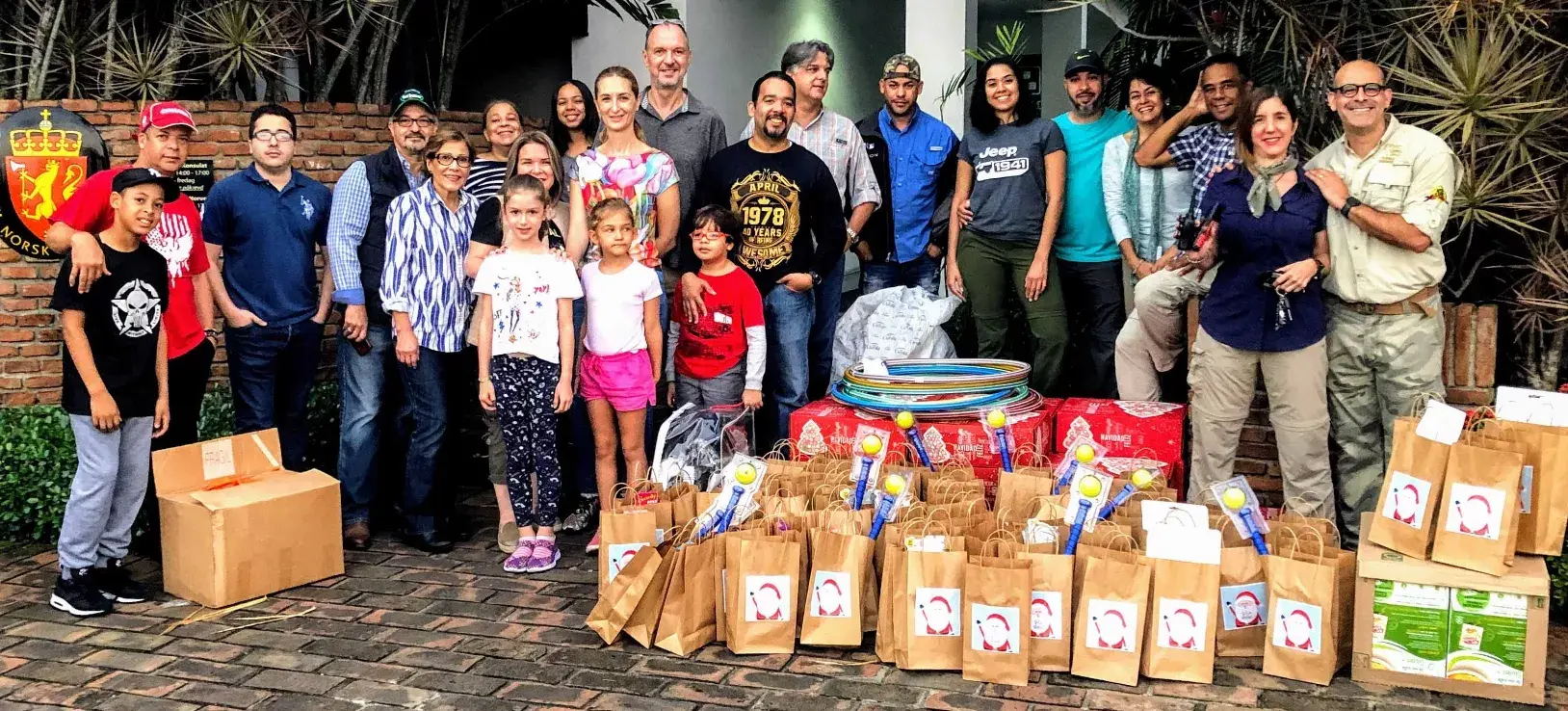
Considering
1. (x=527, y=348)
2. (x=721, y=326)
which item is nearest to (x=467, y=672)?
(x=527, y=348)

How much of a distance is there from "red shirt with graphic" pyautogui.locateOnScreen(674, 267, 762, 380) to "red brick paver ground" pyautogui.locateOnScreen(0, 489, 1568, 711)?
114 centimetres

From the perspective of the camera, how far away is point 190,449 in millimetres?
5207

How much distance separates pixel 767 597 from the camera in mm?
4395

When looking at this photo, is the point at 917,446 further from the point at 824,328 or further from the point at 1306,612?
Answer: the point at 1306,612

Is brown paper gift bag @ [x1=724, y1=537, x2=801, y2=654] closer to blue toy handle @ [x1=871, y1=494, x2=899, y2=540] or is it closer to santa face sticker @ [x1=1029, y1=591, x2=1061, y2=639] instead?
blue toy handle @ [x1=871, y1=494, x2=899, y2=540]

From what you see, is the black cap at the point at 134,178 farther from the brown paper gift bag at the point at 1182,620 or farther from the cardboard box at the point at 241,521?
the brown paper gift bag at the point at 1182,620

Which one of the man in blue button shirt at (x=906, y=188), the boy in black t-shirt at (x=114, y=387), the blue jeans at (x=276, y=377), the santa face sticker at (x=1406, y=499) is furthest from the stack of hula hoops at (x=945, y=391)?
the boy in black t-shirt at (x=114, y=387)

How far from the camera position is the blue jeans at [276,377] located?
5652 mm

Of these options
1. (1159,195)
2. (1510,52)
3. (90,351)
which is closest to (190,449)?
(90,351)

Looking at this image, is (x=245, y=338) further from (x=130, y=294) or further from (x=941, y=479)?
(x=941, y=479)

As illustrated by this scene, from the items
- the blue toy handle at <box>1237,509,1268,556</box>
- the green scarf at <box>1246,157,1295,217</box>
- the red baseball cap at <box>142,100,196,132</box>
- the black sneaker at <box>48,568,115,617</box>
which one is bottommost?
the black sneaker at <box>48,568,115,617</box>

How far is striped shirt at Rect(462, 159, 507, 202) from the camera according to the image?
19.2ft

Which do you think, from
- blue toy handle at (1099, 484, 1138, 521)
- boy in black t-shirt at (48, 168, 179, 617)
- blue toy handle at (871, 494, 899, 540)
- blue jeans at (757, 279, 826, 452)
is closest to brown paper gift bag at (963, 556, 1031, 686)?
blue toy handle at (871, 494, 899, 540)

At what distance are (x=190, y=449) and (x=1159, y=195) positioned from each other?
4.11 meters
